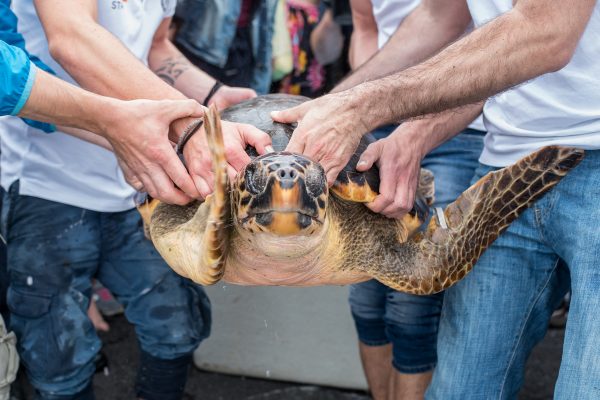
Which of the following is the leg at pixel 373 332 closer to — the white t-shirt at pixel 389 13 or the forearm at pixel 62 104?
the white t-shirt at pixel 389 13

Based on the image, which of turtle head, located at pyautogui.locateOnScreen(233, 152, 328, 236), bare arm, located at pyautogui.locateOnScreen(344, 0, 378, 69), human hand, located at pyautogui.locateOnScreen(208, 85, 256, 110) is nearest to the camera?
turtle head, located at pyautogui.locateOnScreen(233, 152, 328, 236)

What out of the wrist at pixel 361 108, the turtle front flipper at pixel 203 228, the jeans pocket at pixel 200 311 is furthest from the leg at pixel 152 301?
the wrist at pixel 361 108

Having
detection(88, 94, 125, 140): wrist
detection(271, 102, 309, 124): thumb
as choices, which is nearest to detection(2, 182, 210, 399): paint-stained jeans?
detection(88, 94, 125, 140): wrist

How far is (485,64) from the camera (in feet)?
4.27

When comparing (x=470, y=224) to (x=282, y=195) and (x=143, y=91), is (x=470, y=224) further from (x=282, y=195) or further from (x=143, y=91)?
(x=143, y=91)

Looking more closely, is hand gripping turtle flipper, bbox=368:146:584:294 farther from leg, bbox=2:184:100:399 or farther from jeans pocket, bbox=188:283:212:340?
leg, bbox=2:184:100:399

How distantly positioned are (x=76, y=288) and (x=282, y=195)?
0.91 m

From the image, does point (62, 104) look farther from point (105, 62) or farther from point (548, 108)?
point (548, 108)

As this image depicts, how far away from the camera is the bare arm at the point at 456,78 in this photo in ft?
4.12

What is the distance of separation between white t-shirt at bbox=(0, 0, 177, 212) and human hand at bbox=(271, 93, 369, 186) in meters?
0.63

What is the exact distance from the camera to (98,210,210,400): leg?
71.7 inches

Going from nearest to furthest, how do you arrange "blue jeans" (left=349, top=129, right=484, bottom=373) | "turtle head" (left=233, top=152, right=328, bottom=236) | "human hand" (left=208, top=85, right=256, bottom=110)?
"turtle head" (left=233, top=152, right=328, bottom=236)
"blue jeans" (left=349, top=129, right=484, bottom=373)
"human hand" (left=208, top=85, right=256, bottom=110)

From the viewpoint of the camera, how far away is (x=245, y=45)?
9.02 feet

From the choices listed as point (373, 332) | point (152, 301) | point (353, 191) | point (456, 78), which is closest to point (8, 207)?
point (152, 301)
